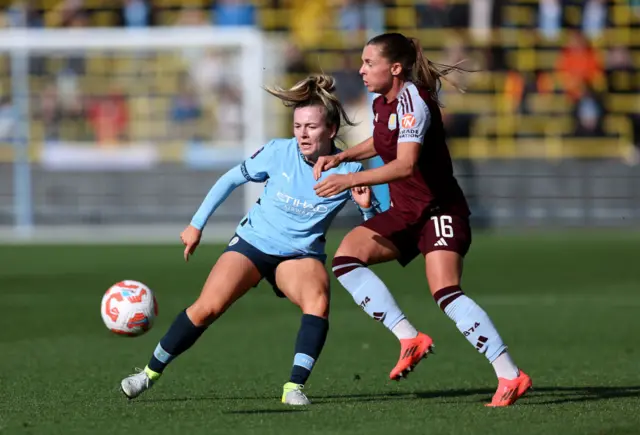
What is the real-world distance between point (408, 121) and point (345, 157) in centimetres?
41

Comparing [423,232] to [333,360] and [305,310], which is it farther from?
[333,360]

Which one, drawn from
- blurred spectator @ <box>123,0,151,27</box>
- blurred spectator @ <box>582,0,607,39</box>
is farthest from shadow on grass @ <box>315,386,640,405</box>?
blurred spectator @ <box>123,0,151,27</box>

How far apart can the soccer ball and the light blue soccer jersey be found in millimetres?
608

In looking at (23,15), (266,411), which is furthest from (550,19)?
(266,411)

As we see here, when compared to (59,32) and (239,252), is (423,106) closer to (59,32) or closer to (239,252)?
(239,252)

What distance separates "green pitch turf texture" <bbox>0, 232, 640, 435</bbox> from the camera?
5.89 metres

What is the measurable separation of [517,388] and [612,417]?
0.52 metres

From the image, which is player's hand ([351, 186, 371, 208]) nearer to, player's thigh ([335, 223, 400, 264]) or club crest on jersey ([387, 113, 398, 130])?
player's thigh ([335, 223, 400, 264])

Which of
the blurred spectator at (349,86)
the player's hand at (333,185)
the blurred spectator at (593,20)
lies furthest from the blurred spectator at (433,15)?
the player's hand at (333,185)

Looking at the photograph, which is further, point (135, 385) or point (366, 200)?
point (366, 200)

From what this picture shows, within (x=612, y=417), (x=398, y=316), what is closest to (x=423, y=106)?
(x=398, y=316)

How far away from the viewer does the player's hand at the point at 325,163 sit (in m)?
6.27

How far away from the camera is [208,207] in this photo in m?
6.60

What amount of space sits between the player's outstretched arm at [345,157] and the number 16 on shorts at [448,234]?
0.48m
